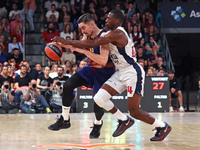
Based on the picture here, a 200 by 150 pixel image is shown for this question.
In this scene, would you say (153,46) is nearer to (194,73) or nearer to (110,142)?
(194,73)

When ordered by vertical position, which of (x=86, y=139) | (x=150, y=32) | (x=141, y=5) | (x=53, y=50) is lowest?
(x=86, y=139)

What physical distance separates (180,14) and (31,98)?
26.3 feet

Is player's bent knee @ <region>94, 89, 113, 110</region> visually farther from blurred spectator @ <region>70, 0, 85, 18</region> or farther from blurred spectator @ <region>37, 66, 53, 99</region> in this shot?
blurred spectator @ <region>70, 0, 85, 18</region>

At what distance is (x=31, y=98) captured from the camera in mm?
11461

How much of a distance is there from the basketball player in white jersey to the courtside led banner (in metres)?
11.1

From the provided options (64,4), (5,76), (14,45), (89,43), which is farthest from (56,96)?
(89,43)

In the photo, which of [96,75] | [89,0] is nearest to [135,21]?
[89,0]

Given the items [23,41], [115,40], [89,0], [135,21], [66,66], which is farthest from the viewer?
[89,0]

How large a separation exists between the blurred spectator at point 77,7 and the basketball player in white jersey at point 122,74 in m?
10.4

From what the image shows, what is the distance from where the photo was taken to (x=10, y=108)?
11305 mm

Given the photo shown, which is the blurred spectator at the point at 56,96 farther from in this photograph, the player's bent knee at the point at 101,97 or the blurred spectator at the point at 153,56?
the player's bent knee at the point at 101,97

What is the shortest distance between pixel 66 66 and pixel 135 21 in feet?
13.5

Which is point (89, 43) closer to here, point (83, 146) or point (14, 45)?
point (83, 146)

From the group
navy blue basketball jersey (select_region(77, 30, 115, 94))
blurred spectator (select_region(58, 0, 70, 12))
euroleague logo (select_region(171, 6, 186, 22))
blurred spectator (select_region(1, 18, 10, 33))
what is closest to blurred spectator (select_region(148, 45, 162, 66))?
euroleague logo (select_region(171, 6, 186, 22))
